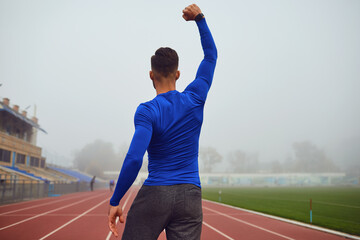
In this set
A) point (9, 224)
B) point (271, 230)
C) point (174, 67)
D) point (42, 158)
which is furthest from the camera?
point (42, 158)

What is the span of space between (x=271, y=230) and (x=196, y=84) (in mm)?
8828

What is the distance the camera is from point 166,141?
1909 millimetres

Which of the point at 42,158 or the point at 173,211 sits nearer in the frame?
the point at 173,211

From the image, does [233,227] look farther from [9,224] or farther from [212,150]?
[212,150]

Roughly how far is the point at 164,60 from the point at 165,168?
671 mm

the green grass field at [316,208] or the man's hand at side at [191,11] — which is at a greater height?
the man's hand at side at [191,11]

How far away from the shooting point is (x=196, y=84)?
7.00 ft

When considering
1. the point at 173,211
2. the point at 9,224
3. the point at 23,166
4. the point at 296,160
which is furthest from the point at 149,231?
the point at 296,160

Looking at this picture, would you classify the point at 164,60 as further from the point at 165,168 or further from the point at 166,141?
the point at 165,168

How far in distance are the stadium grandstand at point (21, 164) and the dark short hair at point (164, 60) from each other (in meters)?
19.3

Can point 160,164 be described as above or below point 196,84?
below

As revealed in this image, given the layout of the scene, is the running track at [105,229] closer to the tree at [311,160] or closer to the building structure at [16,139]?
the building structure at [16,139]

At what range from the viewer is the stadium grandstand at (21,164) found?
2062 cm

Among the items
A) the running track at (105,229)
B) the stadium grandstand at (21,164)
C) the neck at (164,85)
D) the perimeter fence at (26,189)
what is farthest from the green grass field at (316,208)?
the stadium grandstand at (21,164)
